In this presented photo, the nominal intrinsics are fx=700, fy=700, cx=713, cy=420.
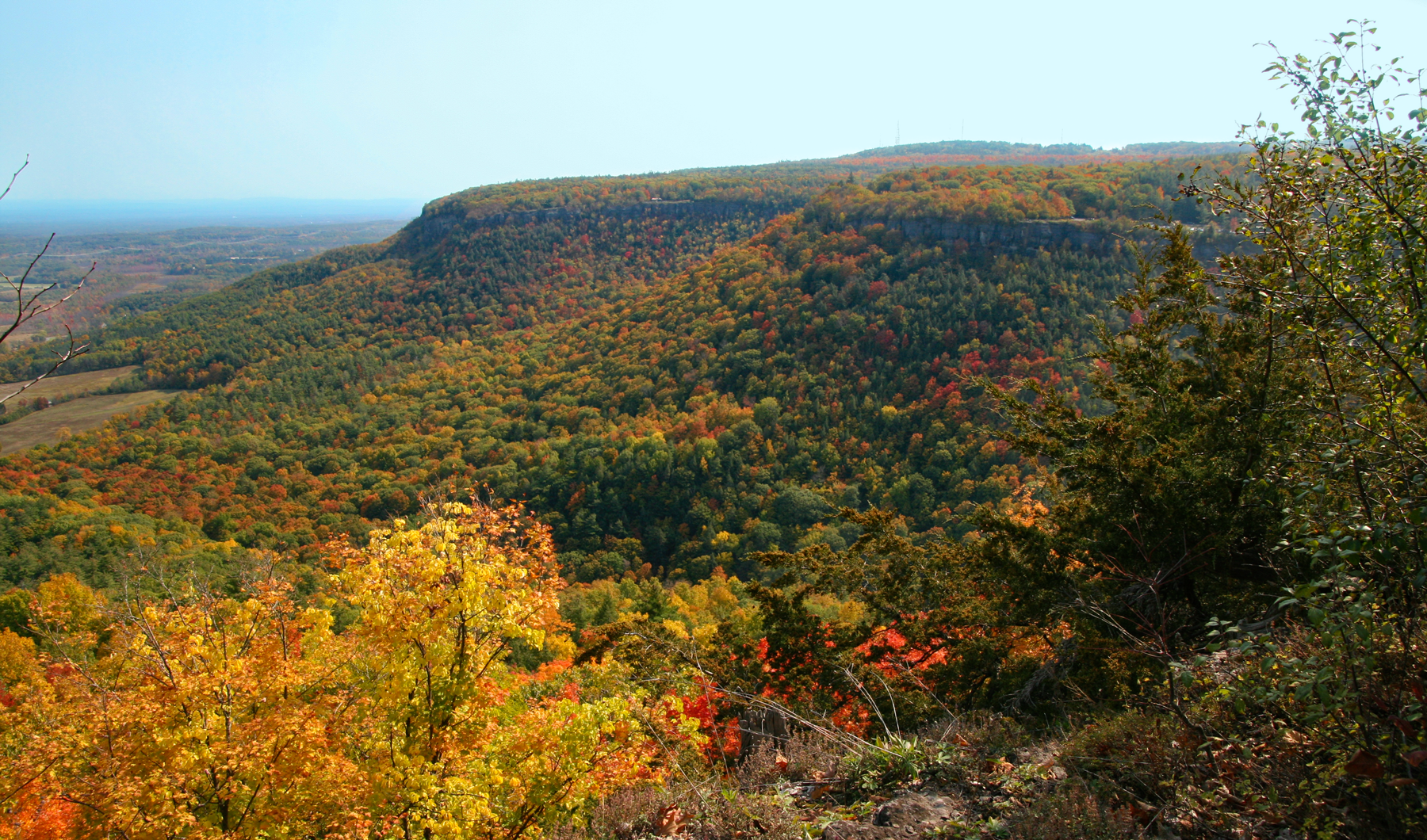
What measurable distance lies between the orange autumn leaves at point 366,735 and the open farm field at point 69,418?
93.8 m

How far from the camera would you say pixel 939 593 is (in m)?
13.5

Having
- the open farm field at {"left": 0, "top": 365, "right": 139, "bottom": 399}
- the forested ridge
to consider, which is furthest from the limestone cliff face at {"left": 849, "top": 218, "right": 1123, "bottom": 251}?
the open farm field at {"left": 0, "top": 365, "right": 139, "bottom": 399}

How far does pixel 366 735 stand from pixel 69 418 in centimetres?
10787

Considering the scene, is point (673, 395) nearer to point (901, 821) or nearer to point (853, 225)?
point (853, 225)

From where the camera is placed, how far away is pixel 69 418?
87.1 metres

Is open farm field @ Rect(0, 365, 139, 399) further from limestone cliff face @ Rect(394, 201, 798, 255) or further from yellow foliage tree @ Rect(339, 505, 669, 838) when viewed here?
yellow foliage tree @ Rect(339, 505, 669, 838)

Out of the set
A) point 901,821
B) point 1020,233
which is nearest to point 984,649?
point 901,821

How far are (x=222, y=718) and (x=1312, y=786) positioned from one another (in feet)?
37.0

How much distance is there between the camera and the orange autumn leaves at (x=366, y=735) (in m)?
8.48

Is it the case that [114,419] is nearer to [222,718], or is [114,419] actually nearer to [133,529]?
[133,529]

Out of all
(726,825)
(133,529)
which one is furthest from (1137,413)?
(133,529)

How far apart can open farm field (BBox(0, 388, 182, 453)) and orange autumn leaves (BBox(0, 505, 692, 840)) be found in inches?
3691

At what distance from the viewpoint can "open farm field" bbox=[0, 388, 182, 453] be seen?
7969 centimetres

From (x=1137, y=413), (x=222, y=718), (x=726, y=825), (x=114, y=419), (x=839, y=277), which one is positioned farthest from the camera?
(x=114, y=419)
